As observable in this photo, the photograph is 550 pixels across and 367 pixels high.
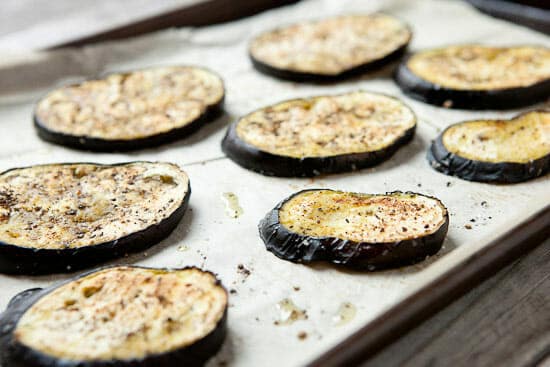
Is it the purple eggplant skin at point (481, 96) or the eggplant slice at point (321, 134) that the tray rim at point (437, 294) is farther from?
the purple eggplant skin at point (481, 96)

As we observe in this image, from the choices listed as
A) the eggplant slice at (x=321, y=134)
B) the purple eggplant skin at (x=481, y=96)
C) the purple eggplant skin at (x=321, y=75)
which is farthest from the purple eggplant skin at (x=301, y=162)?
the purple eggplant skin at (x=321, y=75)

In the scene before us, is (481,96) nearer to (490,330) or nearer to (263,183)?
(263,183)

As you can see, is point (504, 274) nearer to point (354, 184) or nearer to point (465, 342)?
point (465, 342)

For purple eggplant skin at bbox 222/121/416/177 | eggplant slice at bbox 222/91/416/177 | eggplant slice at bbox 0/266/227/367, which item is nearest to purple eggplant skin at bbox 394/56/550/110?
eggplant slice at bbox 222/91/416/177

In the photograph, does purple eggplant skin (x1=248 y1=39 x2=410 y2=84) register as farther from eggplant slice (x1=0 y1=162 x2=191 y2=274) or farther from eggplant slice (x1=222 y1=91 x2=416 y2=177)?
eggplant slice (x1=0 y1=162 x2=191 y2=274)

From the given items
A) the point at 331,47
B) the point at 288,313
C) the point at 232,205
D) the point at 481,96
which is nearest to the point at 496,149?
the point at 481,96

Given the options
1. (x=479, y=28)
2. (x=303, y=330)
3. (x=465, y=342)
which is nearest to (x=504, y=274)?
(x=465, y=342)
